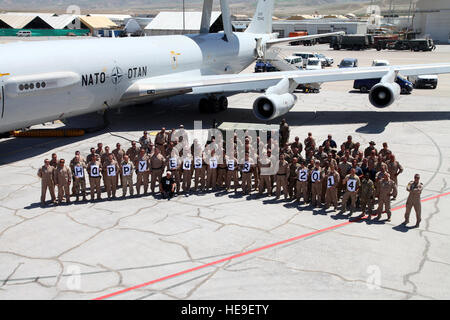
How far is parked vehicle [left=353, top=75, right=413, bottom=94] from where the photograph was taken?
3123 centimetres

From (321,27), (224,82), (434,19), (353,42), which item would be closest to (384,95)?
(224,82)

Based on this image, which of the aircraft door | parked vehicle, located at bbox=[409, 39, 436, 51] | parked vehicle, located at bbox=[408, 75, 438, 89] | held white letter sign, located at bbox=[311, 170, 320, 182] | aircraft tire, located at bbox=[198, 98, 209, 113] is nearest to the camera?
held white letter sign, located at bbox=[311, 170, 320, 182]

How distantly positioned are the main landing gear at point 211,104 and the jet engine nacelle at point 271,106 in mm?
4992

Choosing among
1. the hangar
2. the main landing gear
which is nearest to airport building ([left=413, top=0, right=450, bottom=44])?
the main landing gear

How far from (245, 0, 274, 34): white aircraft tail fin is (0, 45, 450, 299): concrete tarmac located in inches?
708

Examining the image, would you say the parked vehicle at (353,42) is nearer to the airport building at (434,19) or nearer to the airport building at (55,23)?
the airport building at (434,19)

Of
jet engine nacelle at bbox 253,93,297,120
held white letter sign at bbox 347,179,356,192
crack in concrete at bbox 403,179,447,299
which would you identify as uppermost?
jet engine nacelle at bbox 253,93,297,120

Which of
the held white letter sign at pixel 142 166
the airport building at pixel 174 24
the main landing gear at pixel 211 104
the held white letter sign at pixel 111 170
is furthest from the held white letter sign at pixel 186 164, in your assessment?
the airport building at pixel 174 24

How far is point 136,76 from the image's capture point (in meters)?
21.3

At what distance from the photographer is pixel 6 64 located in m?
16.1

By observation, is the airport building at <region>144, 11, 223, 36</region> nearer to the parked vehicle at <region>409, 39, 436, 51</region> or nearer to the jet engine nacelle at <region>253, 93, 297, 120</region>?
the parked vehicle at <region>409, 39, 436, 51</region>

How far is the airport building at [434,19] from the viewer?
3152 inches

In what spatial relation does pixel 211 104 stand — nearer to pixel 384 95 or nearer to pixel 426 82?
pixel 384 95
